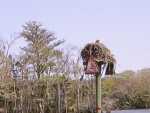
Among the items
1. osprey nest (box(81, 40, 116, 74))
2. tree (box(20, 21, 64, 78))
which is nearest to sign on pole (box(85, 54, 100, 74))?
osprey nest (box(81, 40, 116, 74))

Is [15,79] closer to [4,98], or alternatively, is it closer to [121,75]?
[4,98]

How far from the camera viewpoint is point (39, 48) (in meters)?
50.0

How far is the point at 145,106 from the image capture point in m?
73.4

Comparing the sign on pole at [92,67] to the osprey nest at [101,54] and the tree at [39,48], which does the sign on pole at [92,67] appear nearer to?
the osprey nest at [101,54]

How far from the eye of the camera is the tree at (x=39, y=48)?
4900 centimetres

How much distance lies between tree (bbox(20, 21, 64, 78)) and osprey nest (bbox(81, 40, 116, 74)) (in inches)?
1645

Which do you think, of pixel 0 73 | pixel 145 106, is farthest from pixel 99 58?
pixel 145 106

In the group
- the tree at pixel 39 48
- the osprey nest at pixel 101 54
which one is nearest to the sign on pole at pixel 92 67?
the osprey nest at pixel 101 54

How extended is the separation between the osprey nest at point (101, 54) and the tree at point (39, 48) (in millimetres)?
41787

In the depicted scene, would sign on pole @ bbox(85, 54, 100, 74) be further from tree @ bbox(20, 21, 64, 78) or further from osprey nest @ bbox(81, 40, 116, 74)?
tree @ bbox(20, 21, 64, 78)

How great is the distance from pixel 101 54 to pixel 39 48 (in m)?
43.7

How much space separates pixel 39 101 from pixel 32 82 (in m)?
2.80

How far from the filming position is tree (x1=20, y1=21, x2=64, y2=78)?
49000mm

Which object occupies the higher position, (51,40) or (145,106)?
(51,40)
